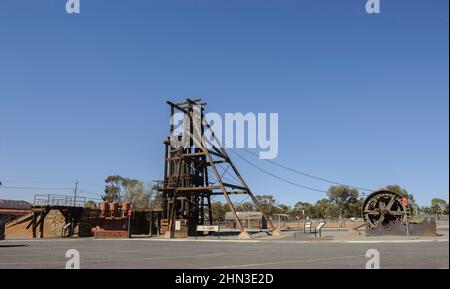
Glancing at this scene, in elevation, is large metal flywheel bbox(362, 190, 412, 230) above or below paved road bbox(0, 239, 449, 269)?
above

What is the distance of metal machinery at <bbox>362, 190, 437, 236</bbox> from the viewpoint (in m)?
30.9

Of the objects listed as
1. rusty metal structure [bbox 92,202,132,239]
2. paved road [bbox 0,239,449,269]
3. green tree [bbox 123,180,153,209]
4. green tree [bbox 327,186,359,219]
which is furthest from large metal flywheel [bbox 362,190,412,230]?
green tree [bbox 327,186,359,219]

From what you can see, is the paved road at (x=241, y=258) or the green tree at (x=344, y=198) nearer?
the paved road at (x=241, y=258)

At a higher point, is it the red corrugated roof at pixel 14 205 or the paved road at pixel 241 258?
the red corrugated roof at pixel 14 205

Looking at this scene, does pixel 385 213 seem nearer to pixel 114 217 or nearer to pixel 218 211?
pixel 114 217

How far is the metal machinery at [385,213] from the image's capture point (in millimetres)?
30913

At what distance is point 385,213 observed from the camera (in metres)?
33.5

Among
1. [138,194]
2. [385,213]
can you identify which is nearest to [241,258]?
[385,213]

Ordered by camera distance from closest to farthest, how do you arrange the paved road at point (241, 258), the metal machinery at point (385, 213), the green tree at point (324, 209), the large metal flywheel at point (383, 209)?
the paved road at point (241, 258), the metal machinery at point (385, 213), the large metal flywheel at point (383, 209), the green tree at point (324, 209)

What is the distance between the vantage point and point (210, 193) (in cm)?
4122

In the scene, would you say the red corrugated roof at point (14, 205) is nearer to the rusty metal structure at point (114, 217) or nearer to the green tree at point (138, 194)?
the green tree at point (138, 194)

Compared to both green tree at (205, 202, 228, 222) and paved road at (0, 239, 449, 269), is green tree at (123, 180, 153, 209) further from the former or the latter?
paved road at (0, 239, 449, 269)

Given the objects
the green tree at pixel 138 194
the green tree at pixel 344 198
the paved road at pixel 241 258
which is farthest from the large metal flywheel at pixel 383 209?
the green tree at pixel 344 198
